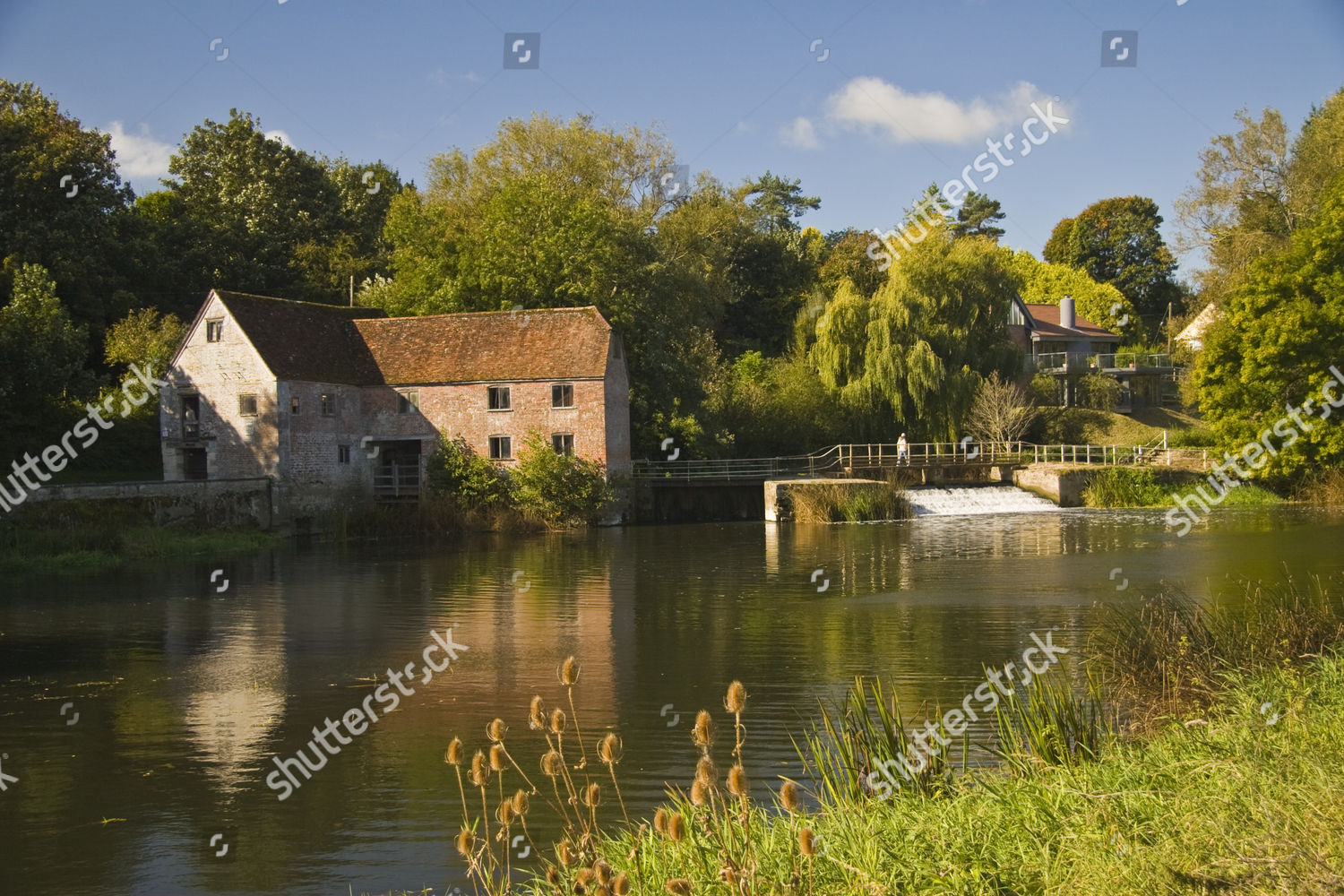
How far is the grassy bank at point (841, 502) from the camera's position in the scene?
4238cm

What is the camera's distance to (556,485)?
42000 millimetres

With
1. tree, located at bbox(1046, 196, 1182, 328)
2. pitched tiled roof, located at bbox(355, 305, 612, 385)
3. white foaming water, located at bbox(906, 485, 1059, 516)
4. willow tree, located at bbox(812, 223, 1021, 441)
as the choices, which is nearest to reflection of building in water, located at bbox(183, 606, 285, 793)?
pitched tiled roof, located at bbox(355, 305, 612, 385)

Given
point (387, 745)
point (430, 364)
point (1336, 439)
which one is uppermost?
point (430, 364)

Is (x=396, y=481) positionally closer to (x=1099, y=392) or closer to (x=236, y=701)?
(x=236, y=701)

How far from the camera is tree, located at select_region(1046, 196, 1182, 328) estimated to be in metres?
83.8

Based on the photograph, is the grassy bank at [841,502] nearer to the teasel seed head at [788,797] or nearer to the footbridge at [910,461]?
the footbridge at [910,461]

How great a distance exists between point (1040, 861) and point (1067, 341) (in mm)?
70023

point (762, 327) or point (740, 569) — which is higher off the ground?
point (762, 327)

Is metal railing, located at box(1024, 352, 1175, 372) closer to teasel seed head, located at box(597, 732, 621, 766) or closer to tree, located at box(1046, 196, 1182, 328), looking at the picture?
tree, located at box(1046, 196, 1182, 328)

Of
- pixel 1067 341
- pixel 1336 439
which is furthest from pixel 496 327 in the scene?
pixel 1067 341

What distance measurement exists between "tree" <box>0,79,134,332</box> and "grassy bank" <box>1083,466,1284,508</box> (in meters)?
39.9

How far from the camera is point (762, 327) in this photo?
6831 cm

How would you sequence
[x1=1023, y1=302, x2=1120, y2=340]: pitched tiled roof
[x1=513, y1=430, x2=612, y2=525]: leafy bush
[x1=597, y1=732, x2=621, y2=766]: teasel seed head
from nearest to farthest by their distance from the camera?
1. [x1=597, y1=732, x2=621, y2=766]: teasel seed head
2. [x1=513, y1=430, x2=612, y2=525]: leafy bush
3. [x1=1023, y1=302, x2=1120, y2=340]: pitched tiled roof

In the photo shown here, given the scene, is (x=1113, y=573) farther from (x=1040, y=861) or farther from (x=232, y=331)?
(x=232, y=331)
